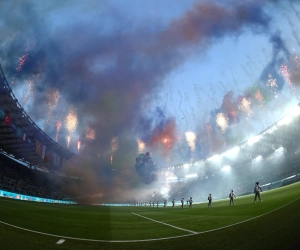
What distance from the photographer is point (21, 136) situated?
34781mm

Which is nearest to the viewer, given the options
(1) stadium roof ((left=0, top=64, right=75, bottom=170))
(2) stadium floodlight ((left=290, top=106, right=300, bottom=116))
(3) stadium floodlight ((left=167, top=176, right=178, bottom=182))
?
(1) stadium roof ((left=0, top=64, right=75, bottom=170))

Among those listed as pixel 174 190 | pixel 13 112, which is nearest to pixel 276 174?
pixel 174 190

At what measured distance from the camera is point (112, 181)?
300 ft

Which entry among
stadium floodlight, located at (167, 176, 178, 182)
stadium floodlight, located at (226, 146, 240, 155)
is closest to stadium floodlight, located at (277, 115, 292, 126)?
stadium floodlight, located at (226, 146, 240, 155)

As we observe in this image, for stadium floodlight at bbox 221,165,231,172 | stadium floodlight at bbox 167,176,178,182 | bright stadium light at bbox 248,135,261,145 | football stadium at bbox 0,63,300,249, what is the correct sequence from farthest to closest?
stadium floodlight at bbox 167,176,178,182
stadium floodlight at bbox 221,165,231,172
bright stadium light at bbox 248,135,261,145
football stadium at bbox 0,63,300,249

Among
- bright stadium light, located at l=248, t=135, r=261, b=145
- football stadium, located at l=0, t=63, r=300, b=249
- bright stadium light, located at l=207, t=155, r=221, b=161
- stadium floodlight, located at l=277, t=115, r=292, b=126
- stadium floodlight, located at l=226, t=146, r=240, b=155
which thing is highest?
stadium floodlight, located at l=277, t=115, r=292, b=126

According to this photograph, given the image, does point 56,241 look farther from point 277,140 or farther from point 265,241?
point 277,140

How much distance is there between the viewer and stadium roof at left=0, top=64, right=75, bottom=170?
94.9 ft

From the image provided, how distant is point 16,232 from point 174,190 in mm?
86603

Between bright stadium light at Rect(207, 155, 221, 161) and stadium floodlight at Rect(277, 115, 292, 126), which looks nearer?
stadium floodlight at Rect(277, 115, 292, 126)

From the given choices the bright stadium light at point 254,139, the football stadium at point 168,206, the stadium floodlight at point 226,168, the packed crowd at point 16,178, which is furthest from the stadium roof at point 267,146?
the packed crowd at point 16,178

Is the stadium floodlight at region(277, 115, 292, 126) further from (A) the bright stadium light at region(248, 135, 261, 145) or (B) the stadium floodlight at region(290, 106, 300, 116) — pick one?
(A) the bright stadium light at region(248, 135, 261, 145)

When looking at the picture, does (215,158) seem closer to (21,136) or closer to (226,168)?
(226,168)

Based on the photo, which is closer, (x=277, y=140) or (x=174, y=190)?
(x=277, y=140)
